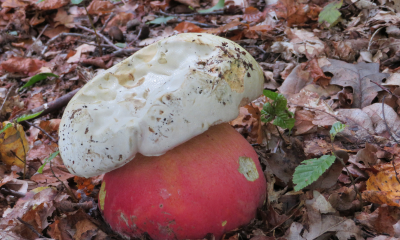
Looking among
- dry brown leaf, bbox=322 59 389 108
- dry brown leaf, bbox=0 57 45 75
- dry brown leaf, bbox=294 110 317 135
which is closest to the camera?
dry brown leaf, bbox=294 110 317 135

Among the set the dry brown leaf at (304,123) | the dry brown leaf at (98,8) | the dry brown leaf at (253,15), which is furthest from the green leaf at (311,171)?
the dry brown leaf at (98,8)

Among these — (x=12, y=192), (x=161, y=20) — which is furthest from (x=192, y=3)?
(x=12, y=192)

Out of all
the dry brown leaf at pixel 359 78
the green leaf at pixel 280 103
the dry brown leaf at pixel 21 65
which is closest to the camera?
the green leaf at pixel 280 103

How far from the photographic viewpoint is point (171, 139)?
1280 mm

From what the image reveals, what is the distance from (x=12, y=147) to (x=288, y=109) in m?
2.07

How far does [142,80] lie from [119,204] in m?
0.59

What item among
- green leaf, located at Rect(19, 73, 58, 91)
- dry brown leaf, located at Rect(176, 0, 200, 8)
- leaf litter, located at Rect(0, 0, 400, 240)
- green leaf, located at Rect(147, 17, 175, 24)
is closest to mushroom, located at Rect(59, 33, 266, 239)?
leaf litter, located at Rect(0, 0, 400, 240)

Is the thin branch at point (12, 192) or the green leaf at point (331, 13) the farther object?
the green leaf at point (331, 13)

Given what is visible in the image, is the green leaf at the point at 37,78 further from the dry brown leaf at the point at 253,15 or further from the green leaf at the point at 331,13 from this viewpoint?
the green leaf at the point at 331,13

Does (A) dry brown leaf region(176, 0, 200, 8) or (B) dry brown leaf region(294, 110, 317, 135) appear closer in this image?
(B) dry brown leaf region(294, 110, 317, 135)

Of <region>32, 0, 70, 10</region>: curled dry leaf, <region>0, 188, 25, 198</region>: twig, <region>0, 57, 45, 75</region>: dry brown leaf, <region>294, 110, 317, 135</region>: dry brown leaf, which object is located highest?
<region>294, 110, 317, 135</region>: dry brown leaf

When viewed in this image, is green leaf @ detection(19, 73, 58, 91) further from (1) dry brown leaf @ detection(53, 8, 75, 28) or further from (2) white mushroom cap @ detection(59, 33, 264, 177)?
(2) white mushroom cap @ detection(59, 33, 264, 177)

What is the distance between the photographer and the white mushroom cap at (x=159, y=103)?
1.28 metres

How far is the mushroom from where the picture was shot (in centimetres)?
129
